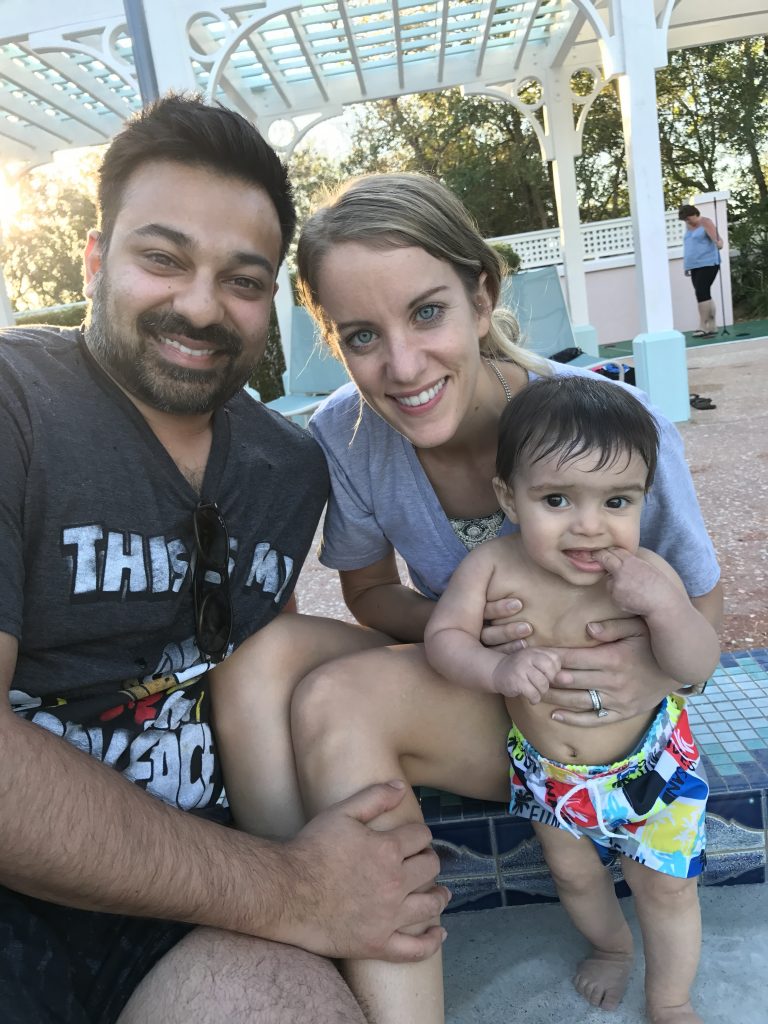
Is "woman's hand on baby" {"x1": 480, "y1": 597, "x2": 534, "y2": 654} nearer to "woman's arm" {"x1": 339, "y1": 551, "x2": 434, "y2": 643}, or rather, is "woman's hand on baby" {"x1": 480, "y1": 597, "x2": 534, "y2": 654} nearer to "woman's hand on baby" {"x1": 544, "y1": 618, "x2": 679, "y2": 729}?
"woman's hand on baby" {"x1": 544, "y1": 618, "x2": 679, "y2": 729}

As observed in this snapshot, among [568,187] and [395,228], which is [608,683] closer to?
[395,228]

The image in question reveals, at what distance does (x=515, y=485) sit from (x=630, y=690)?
44 cm

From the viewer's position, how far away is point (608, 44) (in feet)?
19.7

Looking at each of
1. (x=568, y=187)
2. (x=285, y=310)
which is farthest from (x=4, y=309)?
(x=568, y=187)

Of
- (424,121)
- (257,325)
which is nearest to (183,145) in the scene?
(257,325)

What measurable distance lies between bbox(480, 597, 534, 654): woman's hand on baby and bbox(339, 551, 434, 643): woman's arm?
305 millimetres

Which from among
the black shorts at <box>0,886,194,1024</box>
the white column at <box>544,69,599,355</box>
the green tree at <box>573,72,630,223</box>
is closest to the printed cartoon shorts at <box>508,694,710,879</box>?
the black shorts at <box>0,886,194,1024</box>

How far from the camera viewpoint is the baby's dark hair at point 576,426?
1556 millimetres

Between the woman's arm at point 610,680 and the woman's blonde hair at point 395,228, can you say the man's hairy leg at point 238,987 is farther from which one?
the woman's blonde hair at point 395,228

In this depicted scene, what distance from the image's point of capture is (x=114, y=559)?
4.69ft

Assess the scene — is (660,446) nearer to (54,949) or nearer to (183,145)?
(183,145)

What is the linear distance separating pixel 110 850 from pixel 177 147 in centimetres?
128

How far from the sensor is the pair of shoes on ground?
22.2 ft

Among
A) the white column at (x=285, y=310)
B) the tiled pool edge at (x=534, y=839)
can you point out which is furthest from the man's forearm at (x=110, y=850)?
the white column at (x=285, y=310)
